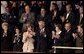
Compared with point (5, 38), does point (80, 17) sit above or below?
above

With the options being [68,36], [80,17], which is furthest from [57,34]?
[80,17]

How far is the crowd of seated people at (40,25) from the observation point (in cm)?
220

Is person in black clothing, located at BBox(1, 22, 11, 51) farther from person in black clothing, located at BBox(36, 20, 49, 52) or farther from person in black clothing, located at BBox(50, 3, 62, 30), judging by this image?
person in black clothing, located at BBox(50, 3, 62, 30)

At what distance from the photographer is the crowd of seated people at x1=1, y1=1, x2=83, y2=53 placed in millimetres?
2195

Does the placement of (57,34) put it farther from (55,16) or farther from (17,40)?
(17,40)

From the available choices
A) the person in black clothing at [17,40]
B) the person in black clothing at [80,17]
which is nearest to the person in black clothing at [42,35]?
the person in black clothing at [17,40]

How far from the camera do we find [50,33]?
87.2 inches

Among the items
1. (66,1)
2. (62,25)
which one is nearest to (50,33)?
(62,25)

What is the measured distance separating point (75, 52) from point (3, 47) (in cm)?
45

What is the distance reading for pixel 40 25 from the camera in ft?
7.29

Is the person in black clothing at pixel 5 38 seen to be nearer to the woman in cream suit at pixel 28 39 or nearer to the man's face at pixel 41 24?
the woman in cream suit at pixel 28 39

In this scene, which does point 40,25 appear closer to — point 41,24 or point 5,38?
point 41,24

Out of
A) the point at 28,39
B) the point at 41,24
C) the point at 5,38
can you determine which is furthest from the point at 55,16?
the point at 5,38

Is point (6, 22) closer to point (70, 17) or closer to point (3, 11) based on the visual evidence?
point (3, 11)
